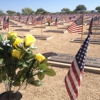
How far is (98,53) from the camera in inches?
374

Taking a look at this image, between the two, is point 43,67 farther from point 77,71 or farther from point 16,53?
point 77,71

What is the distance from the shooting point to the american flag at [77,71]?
2.90 m

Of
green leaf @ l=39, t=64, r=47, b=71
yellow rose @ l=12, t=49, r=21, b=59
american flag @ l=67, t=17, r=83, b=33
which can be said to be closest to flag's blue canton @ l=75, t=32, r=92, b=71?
green leaf @ l=39, t=64, r=47, b=71

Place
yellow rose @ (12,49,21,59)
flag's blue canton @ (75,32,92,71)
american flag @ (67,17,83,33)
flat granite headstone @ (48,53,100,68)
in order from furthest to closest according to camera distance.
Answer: american flag @ (67,17,83,33)
flat granite headstone @ (48,53,100,68)
flag's blue canton @ (75,32,92,71)
yellow rose @ (12,49,21,59)

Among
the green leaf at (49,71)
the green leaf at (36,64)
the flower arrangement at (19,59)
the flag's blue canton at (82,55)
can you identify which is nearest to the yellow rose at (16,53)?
the flower arrangement at (19,59)

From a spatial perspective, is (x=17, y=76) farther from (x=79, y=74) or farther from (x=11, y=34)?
(x=79, y=74)

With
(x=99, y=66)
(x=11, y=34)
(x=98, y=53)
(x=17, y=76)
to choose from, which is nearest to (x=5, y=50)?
(x=11, y=34)

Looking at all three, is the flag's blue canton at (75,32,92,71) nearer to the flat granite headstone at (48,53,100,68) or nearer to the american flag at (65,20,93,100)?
the american flag at (65,20,93,100)

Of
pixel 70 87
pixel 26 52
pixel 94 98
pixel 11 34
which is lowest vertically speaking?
pixel 94 98

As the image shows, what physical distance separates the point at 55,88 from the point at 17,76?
10.5ft

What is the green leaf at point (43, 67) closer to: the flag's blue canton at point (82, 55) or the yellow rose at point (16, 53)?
the yellow rose at point (16, 53)

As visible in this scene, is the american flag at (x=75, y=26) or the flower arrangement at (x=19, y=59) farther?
the american flag at (x=75, y=26)

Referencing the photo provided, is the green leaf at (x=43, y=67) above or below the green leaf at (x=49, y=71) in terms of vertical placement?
above

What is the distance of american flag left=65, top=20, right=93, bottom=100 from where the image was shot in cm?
290
